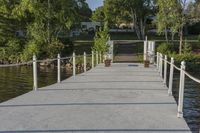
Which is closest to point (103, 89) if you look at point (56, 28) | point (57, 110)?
point (57, 110)

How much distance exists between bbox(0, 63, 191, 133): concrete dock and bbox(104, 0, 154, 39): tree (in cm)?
5338

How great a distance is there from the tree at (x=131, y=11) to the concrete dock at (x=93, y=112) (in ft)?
175

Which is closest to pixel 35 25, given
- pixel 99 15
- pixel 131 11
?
pixel 131 11

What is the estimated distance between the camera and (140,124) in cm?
896

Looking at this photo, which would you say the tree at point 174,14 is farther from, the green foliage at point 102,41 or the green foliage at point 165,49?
the green foliage at point 102,41

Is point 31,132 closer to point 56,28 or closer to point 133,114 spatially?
point 133,114

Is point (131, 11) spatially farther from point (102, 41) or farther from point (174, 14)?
point (102, 41)

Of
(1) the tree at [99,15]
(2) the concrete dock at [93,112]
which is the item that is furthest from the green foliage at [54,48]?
(2) the concrete dock at [93,112]

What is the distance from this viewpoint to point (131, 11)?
69000mm

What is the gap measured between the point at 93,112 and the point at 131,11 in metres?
59.7

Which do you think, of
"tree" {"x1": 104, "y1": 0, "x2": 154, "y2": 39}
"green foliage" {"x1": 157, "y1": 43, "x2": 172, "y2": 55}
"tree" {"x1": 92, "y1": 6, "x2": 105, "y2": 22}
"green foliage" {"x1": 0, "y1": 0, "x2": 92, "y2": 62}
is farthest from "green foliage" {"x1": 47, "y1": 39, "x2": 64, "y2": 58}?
"tree" {"x1": 92, "y1": 6, "x2": 105, "y2": 22}

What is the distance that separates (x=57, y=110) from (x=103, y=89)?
4495 millimetres

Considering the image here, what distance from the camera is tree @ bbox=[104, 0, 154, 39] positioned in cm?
6731

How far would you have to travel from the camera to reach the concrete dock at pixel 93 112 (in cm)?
860
